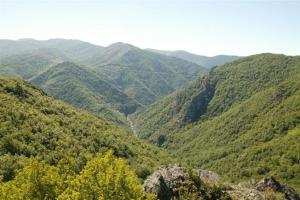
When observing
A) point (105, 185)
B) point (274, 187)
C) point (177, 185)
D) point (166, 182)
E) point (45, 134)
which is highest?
point (105, 185)

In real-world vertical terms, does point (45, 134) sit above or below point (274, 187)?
below

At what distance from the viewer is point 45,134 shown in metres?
98.3

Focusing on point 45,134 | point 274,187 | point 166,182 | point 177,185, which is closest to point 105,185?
point 166,182

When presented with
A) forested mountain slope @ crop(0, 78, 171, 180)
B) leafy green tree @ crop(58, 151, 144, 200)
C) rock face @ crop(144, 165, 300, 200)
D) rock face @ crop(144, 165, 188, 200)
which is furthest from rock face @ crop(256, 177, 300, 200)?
leafy green tree @ crop(58, 151, 144, 200)

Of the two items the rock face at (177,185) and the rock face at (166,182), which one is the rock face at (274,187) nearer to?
the rock face at (177,185)

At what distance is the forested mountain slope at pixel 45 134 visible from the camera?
84625 mm

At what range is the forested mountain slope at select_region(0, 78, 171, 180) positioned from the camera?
3332 inches

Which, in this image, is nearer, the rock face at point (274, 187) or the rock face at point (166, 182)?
the rock face at point (166, 182)

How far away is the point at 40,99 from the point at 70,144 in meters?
37.2

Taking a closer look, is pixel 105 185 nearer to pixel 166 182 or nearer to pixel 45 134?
pixel 166 182

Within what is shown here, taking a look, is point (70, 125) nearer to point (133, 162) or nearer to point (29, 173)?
point (133, 162)

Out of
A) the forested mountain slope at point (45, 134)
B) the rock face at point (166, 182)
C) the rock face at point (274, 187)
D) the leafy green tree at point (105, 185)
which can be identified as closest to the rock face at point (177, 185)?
the rock face at point (166, 182)

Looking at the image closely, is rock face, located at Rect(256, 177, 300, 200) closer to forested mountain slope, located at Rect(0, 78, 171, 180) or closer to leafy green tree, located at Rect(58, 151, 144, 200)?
forested mountain slope, located at Rect(0, 78, 171, 180)

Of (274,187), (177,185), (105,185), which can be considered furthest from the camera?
(274,187)
